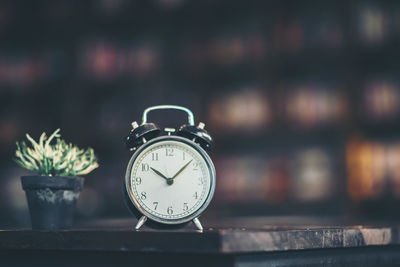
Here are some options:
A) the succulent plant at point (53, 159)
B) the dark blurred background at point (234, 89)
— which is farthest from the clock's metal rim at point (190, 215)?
the dark blurred background at point (234, 89)

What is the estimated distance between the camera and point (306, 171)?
20.8ft

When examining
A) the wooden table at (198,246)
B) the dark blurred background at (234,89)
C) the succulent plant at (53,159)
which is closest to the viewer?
the wooden table at (198,246)

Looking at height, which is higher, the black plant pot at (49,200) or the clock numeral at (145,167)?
the clock numeral at (145,167)

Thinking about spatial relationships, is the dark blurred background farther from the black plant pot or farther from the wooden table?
the black plant pot

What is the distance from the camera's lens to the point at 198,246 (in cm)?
98

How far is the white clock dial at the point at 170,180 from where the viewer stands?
1192mm

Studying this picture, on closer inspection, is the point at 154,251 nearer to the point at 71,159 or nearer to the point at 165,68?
the point at 71,159

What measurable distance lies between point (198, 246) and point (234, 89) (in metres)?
5.96

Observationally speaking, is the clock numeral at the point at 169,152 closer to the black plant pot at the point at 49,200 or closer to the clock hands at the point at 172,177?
the clock hands at the point at 172,177

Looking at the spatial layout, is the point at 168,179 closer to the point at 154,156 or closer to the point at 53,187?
the point at 154,156

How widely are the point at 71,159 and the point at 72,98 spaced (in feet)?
22.2

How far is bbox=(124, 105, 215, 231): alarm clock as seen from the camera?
46.7 inches

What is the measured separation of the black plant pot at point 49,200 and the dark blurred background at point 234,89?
488 cm

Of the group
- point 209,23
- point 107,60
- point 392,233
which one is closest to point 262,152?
point 209,23
